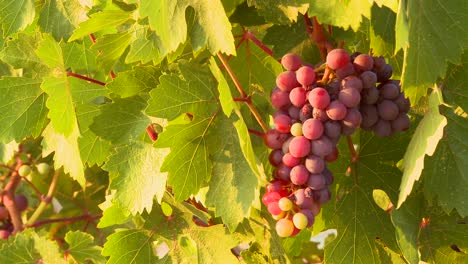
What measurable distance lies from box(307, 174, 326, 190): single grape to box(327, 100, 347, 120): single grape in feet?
0.32

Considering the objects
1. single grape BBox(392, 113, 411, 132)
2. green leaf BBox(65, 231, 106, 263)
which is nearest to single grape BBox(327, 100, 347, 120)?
single grape BBox(392, 113, 411, 132)

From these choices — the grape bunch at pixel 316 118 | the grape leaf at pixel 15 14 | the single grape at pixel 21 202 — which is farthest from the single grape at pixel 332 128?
the single grape at pixel 21 202

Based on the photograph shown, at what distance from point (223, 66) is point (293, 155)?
28cm

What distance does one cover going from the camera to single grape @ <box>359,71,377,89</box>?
116cm

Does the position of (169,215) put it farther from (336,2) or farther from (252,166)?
(336,2)

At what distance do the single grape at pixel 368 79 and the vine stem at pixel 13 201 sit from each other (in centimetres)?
133

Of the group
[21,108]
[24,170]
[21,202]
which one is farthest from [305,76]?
[21,202]

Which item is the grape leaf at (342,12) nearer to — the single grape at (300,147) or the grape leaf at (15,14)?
the single grape at (300,147)

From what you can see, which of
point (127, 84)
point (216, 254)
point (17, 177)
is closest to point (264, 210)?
point (216, 254)

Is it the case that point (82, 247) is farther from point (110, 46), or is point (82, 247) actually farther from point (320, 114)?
point (320, 114)

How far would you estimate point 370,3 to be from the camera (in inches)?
44.4

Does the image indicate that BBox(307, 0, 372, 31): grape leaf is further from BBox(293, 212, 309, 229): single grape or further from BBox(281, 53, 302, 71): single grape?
BBox(293, 212, 309, 229): single grape

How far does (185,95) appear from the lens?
1.27 metres

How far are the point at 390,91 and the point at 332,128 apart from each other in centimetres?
11
